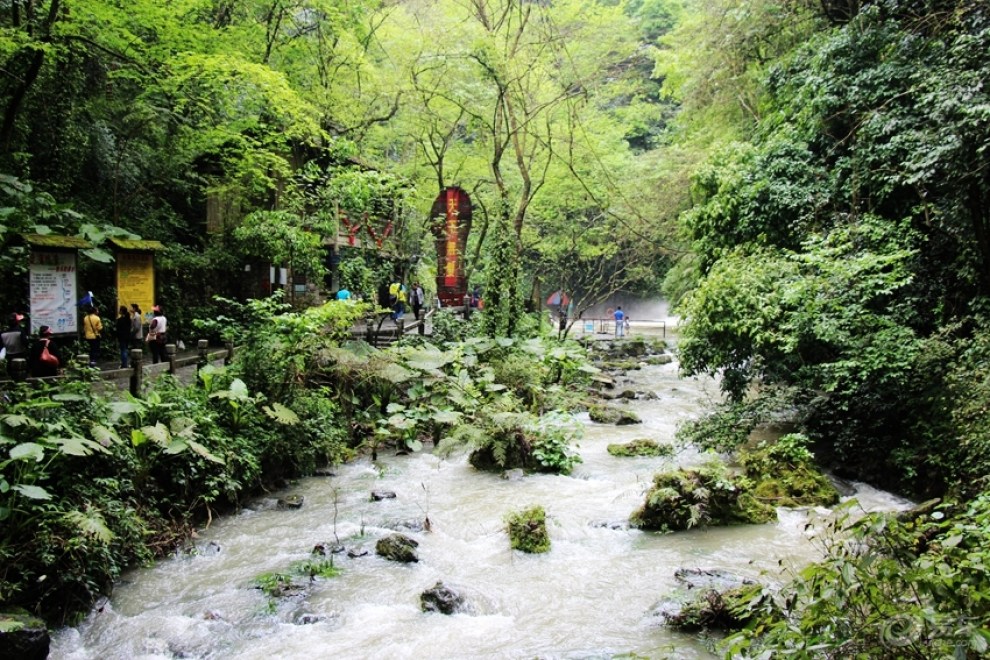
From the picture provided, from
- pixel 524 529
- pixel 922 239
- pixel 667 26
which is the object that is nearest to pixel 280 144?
pixel 524 529

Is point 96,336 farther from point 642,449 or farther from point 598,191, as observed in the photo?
point 598,191

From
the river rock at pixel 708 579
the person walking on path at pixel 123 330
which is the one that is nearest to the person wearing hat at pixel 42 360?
the person walking on path at pixel 123 330

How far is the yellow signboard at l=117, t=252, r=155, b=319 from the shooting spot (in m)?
15.1

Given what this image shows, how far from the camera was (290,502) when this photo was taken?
1055 centimetres

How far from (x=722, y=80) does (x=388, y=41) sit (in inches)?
432

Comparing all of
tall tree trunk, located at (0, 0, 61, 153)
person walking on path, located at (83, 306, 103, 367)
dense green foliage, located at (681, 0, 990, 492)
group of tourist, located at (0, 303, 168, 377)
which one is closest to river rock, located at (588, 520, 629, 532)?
dense green foliage, located at (681, 0, 990, 492)

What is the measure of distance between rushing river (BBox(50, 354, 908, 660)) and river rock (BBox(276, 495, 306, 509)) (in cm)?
11

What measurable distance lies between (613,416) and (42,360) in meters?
12.7

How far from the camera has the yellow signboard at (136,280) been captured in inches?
596

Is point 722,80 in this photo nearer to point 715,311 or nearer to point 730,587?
point 715,311

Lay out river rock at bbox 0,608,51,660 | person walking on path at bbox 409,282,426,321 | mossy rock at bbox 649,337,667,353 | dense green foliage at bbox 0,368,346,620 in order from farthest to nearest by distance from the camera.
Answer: mossy rock at bbox 649,337,667,353, person walking on path at bbox 409,282,426,321, dense green foliage at bbox 0,368,346,620, river rock at bbox 0,608,51,660

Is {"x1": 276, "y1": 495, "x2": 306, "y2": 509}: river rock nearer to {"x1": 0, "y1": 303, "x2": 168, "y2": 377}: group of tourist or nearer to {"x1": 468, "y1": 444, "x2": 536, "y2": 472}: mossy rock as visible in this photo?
{"x1": 468, "y1": 444, "x2": 536, "y2": 472}: mossy rock

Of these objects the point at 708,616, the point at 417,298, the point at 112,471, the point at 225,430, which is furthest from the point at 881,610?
the point at 417,298

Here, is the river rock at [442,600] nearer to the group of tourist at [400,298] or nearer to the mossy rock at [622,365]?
the group of tourist at [400,298]
